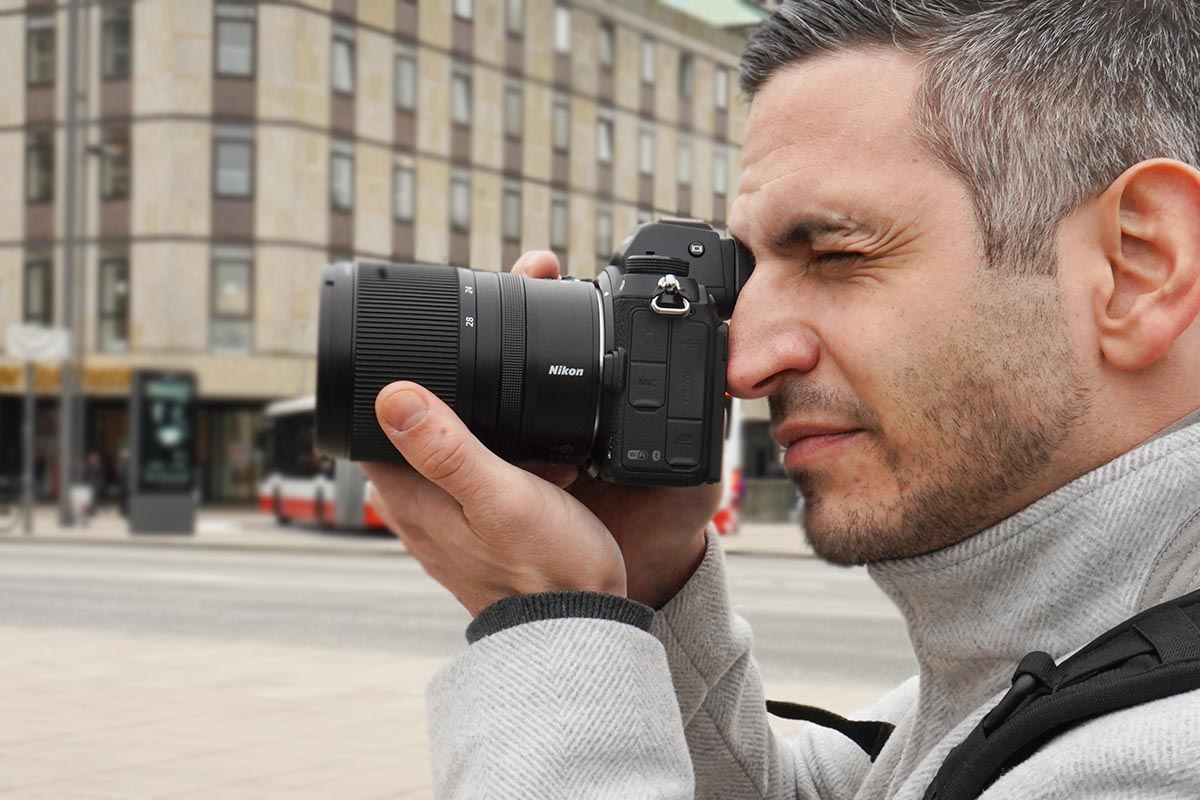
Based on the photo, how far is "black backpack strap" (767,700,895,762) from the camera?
6.41 feet

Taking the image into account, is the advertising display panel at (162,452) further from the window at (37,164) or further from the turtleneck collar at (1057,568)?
the turtleneck collar at (1057,568)

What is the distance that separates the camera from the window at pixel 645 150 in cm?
270

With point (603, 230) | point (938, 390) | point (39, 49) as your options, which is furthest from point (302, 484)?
point (938, 390)

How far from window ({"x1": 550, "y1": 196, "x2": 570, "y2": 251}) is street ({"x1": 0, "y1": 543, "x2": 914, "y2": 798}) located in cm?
353

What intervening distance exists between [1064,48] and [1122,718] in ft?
2.07

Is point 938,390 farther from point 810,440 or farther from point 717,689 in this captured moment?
point 717,689

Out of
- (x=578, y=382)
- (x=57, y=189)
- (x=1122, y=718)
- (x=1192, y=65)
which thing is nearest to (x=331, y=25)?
(x=578, y=382)

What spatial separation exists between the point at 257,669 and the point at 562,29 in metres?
6.41

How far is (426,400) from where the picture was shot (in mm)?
1579

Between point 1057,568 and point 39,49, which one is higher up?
point 39,49

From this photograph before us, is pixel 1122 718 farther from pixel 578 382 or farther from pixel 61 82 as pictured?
pixel 61 82

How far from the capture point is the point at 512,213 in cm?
248

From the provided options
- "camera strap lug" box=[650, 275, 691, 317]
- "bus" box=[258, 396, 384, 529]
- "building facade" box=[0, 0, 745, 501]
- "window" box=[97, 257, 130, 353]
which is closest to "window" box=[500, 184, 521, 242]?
"camera strap lug" box=[650, 275, 691, 317]

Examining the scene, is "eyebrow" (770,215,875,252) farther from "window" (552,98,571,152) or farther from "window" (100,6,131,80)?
"window" (100,6,131,80)
